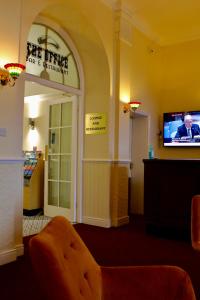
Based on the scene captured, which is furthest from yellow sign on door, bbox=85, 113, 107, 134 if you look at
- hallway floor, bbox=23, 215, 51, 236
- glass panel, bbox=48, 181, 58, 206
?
hallway floor, bbox=23, 215, 51, 236

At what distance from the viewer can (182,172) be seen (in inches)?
168

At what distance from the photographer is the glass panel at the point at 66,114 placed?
541 cm

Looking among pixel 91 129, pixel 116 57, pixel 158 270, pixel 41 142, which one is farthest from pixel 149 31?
pixel 158 270

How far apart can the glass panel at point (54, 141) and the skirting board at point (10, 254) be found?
2463 millimetres

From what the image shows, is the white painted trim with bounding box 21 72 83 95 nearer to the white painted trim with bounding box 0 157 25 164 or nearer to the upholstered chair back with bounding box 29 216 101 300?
the white painted trim with bounding box 0 157 25 164

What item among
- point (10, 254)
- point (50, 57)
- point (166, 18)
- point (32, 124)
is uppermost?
point (166, 18)

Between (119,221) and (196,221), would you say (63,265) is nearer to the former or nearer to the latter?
(196,221)

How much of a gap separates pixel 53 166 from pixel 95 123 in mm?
1216

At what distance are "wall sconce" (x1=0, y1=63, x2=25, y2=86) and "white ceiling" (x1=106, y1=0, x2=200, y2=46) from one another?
2488 mm

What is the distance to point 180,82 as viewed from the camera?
21.3ft

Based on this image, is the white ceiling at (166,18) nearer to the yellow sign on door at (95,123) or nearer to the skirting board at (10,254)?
the yellow sign on door at (95,123)

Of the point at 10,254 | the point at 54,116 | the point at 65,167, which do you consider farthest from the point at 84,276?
the point at 54,116

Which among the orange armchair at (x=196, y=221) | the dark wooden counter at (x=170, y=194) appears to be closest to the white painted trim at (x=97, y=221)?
the dark wooden counter at (x=170, y=194)

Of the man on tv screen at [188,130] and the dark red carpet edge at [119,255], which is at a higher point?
the man on tv screen at [188,130]
